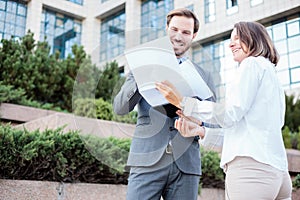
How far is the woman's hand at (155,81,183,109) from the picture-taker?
1519 millimetres

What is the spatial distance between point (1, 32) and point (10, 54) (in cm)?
59

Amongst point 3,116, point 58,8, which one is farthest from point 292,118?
point 58,8

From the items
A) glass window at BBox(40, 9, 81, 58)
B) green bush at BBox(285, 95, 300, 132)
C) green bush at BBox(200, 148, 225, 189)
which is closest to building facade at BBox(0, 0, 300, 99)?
glass window at BBox(40, 9, 81, 58)

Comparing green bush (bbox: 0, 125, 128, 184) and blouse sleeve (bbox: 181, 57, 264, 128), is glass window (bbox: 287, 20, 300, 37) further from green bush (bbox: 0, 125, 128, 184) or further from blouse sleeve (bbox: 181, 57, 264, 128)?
blouse sleeve (bbox: 181, 57, 264, 128)

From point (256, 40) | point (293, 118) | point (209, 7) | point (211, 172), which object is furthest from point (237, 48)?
point (293, 118)

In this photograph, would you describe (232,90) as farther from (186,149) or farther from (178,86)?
(186,149)

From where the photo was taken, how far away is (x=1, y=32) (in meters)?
7.84

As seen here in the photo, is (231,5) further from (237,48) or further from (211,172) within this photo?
(237,48)

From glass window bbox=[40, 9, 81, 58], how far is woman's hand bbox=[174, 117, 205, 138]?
17313mm

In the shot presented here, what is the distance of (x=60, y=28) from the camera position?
69.6 feet

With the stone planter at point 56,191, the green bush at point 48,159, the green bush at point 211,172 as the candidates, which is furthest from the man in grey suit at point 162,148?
the green bush at point 211,172

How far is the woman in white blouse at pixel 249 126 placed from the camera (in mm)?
1468

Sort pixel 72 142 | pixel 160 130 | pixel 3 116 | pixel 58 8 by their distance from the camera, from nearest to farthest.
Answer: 1. pixel 160 130
2. pixel 72 142
3. pixel 3 116
4. pixel 58 8

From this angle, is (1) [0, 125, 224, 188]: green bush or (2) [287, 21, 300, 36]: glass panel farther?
(2) [287, 21, 300, 36]: glass panel
